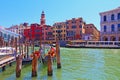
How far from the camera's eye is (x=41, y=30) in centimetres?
8269

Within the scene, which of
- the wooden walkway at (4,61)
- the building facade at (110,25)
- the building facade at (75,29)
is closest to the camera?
the wooden walkway at (4,61)

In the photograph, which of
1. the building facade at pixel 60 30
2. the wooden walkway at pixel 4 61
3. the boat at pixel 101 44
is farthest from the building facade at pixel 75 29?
the wooden walkway at pixel 4 61

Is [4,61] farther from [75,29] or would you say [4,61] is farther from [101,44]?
[75,29]

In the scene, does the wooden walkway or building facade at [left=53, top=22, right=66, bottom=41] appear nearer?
the wooden walkway

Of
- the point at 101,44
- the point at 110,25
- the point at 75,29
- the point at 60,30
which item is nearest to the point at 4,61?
the point at 101,44

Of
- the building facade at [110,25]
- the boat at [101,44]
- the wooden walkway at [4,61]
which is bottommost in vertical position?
the wooden walkway at [4,61]

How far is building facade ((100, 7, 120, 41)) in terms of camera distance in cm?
→ 5503

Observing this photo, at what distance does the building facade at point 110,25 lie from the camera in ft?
181

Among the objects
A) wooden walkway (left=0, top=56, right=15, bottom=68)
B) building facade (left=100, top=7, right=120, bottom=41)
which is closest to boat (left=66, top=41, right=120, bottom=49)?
building facade (left=100, top=7, right=120, bottom=41)

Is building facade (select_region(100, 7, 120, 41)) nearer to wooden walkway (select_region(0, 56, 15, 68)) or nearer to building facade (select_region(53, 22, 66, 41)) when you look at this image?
building facade (select_region(53, 22, 66, 41))

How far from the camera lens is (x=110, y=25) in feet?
183

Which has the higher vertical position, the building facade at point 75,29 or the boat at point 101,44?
the building facade at point 75,29

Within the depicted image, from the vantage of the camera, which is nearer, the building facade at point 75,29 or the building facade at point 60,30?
the building facade at point 75,29

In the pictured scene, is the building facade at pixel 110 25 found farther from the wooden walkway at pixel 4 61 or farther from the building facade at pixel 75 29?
the wooden walkway at pixel 4 61
